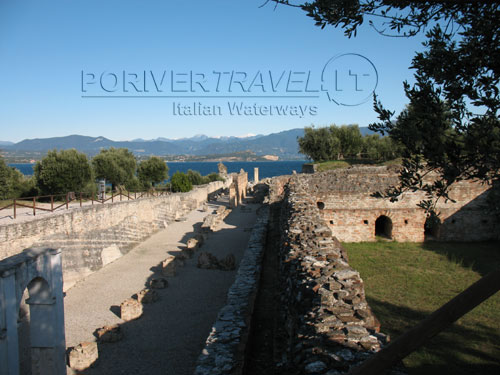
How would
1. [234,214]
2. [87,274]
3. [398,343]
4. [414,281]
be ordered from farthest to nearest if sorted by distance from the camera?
[234,214]
[87,274]
[414,281]
[398,343]

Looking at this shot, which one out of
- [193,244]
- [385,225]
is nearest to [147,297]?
[193,244]

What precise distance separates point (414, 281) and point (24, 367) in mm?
10032

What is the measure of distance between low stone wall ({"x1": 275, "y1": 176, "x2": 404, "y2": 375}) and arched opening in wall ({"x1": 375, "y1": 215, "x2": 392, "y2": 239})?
10.7 metres

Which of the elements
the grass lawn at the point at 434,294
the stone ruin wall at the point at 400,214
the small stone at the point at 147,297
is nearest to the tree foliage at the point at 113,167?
the stone ruin wall at the point at 400,214

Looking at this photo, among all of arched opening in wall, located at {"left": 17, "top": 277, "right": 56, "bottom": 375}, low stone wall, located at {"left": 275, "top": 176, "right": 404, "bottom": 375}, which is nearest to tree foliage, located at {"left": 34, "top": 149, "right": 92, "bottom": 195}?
arched opening in wall, located at {"left": 17, "top": 277, "right": 56, "bottom": 375}

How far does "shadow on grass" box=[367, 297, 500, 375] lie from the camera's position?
6.23 metres

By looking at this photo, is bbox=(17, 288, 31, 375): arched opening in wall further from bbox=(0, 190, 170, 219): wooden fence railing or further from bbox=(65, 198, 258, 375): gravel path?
bbox=(0, 190, 170, 219): wooden fence railing

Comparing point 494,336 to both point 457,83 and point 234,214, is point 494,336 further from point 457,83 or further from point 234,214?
point 234,214

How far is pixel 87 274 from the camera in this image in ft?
43.2

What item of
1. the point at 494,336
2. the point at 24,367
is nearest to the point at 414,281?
the point at 494,336

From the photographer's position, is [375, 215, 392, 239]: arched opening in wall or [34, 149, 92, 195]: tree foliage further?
[34, 149, 92, 195]: tree foliage

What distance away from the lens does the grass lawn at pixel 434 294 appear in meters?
6.55

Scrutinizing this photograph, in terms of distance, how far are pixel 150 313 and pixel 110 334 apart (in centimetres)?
165

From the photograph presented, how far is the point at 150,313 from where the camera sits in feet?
31.2
